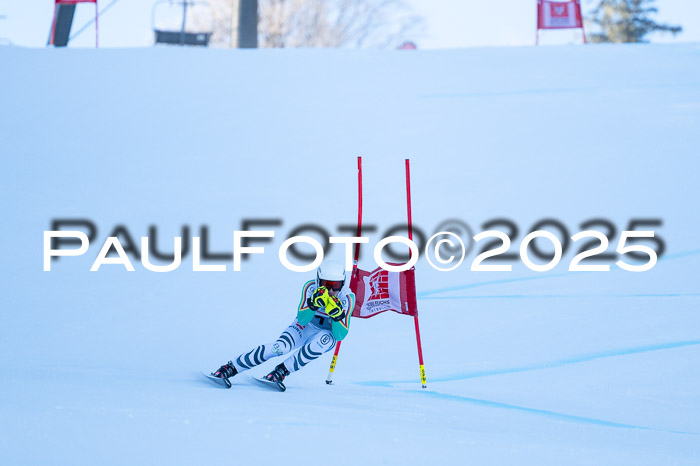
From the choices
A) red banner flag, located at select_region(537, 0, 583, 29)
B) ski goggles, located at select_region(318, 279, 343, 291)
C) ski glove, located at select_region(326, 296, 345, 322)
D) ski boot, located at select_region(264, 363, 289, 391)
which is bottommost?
ski boot, located at select_region(264, 363, 289, 391)

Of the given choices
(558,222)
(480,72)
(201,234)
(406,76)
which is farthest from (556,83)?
(201,234)

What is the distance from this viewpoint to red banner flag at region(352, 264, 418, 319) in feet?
18.9

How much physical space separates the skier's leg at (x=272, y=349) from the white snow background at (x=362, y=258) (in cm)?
19

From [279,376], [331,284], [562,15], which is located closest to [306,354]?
[279,376]

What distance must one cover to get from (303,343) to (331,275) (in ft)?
1.93

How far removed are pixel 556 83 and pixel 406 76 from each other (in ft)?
8.10

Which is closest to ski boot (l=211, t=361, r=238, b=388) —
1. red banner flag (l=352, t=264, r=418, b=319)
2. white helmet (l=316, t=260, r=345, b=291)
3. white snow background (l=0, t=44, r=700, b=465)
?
white snow background (l=0, t=44, r=700, b=465)

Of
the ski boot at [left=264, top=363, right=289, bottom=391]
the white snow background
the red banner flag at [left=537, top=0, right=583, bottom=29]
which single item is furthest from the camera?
the red banner flag at [left=537, top=0, right=583, bottom=29]

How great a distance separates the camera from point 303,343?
542 centimetres

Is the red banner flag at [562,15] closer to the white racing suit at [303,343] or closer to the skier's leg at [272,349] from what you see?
the white racing suit at [303,343]

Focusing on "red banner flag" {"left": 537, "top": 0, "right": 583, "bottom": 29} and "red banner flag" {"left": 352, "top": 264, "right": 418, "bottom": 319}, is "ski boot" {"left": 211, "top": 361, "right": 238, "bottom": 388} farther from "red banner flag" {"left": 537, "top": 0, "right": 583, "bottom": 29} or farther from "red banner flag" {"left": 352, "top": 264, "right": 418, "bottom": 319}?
"red banner flag" {"left": 537, "top": 0, "right": 583, "bottom": 29}

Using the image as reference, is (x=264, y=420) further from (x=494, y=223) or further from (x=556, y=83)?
(x=556, y=83)

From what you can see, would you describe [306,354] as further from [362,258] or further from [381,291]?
[362,258]

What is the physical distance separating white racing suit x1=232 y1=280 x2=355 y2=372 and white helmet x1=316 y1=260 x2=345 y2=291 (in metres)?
0.10
